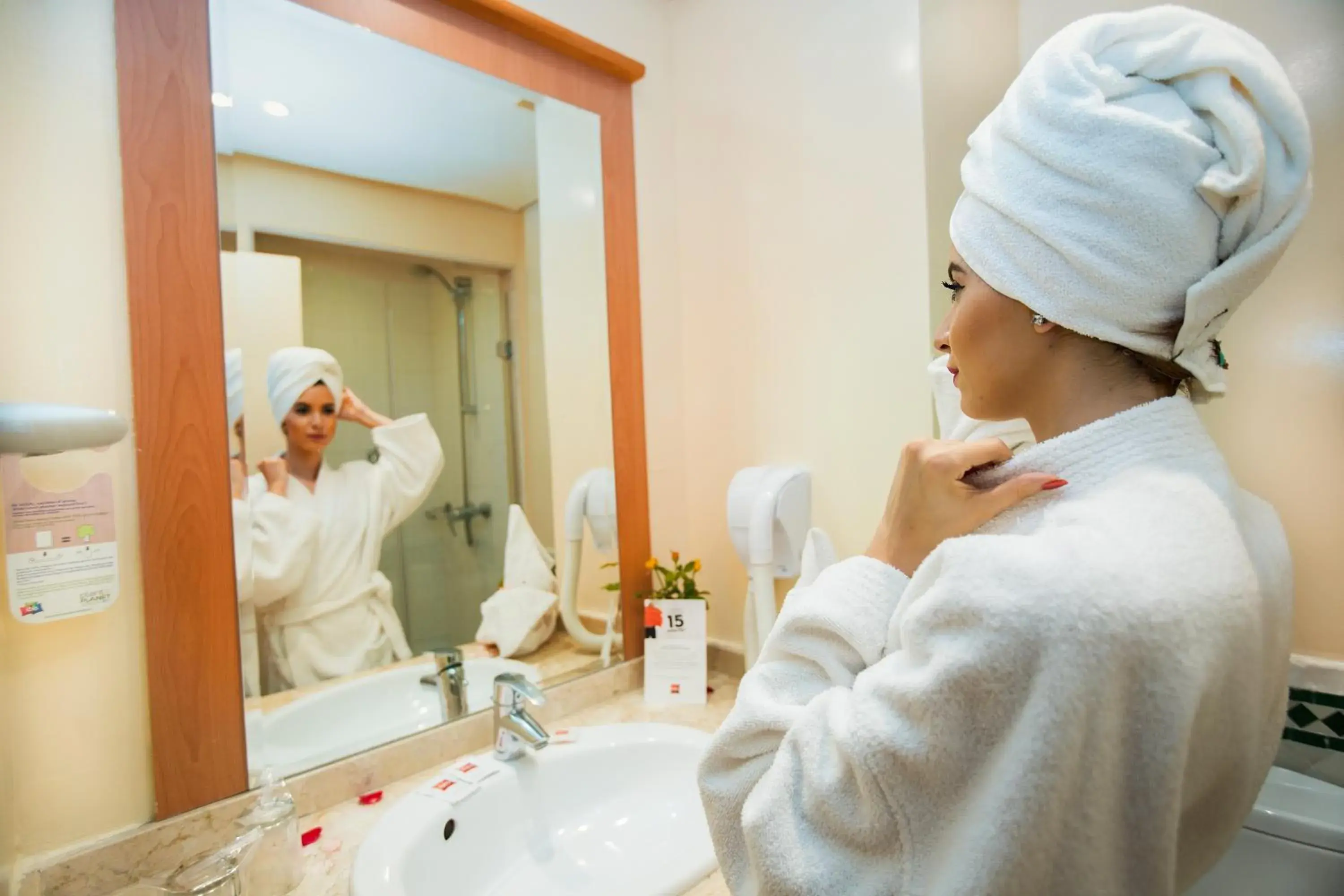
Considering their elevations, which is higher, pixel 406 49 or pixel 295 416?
pixel 406 49

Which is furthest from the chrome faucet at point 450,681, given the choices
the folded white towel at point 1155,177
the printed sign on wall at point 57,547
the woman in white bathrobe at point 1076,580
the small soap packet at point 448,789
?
the folded white towel at point 1155,177

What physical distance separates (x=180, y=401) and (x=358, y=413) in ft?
0.81

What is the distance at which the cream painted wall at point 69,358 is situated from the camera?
28.7 inches

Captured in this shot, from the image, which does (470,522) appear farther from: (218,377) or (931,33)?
(931,33)

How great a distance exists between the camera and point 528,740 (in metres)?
1.02

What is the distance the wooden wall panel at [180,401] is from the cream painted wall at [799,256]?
81cm

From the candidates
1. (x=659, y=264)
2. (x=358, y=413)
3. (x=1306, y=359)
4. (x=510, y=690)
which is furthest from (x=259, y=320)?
(x=1306, y=359)

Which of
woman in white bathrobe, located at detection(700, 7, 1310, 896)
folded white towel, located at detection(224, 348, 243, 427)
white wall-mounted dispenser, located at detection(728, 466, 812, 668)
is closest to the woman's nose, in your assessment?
woman in white bathrobe, located at detection(700, 7, 1310, 896)

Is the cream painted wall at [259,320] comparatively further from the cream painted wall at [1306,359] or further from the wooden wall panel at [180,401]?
the cream painted wall at [1306,359]

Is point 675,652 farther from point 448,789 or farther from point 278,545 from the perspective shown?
point 278,545

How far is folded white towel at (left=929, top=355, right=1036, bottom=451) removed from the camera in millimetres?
787

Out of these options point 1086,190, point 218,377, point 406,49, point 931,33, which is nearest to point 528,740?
point 218,377

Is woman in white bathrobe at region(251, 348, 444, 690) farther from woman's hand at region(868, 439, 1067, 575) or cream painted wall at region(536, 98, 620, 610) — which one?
woman's hand at region(868, 439, 1067, 575)

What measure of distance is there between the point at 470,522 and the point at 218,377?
0.45 meters
